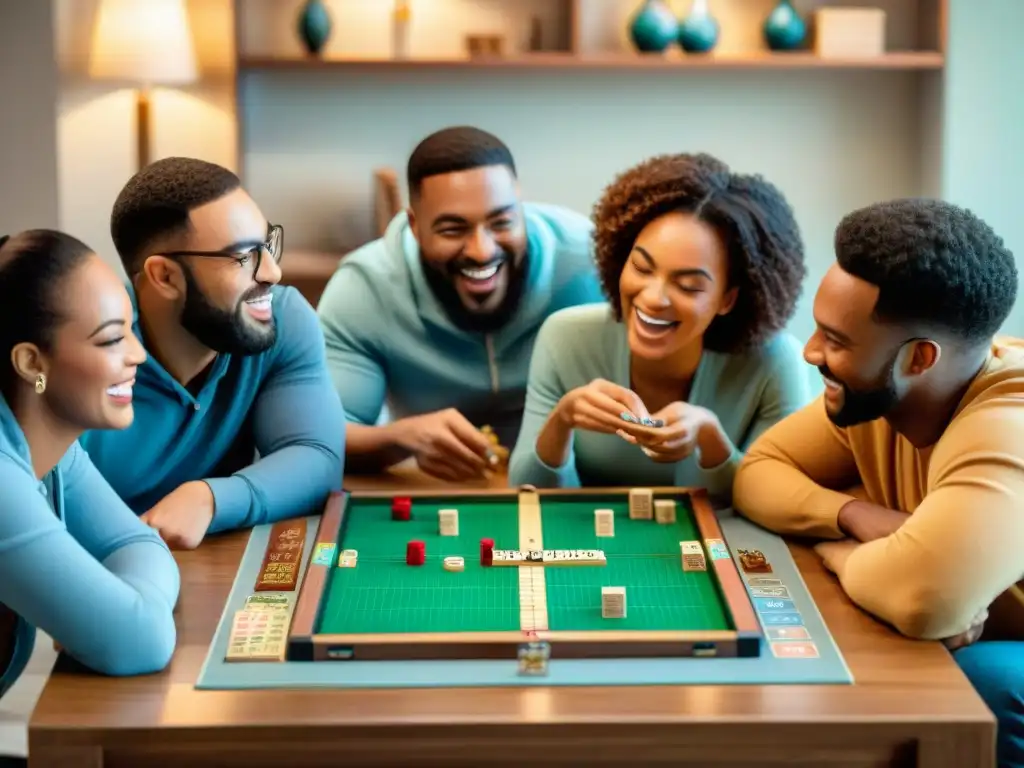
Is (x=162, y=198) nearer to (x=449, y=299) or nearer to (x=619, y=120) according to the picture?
(x=449, y=299)

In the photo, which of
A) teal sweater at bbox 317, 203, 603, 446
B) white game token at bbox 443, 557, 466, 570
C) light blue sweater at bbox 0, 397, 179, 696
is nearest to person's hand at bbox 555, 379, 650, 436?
white game token at bbox 443, 557, 466, 570

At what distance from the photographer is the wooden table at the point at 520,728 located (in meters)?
1.47

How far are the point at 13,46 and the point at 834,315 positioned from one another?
291 cm

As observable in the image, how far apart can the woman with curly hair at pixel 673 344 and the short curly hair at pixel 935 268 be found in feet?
1.25

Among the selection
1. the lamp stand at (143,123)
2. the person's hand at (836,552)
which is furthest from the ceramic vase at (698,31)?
the person's hand at (836,552)

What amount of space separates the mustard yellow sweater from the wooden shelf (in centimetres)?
246

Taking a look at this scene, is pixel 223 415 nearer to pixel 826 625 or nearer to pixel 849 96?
pixel 826 625

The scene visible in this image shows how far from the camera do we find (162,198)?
192 centimetres

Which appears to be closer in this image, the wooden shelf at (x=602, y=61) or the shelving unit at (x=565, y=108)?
the wooden shelf at (x=602, y=61)

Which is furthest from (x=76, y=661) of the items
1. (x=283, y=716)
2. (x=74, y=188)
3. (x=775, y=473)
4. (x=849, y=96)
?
(x=849, y=96)

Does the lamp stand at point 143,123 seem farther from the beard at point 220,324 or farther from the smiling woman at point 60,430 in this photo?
the smiling woman at point 60,430

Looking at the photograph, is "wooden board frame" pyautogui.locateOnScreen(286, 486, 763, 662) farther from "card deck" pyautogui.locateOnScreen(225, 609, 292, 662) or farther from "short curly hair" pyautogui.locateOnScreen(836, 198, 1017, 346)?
"short curly hair" pyautogui.locateOnScreen(836, 198, 1017, 346)

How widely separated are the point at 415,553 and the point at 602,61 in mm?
2667

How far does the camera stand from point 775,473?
2025mm
